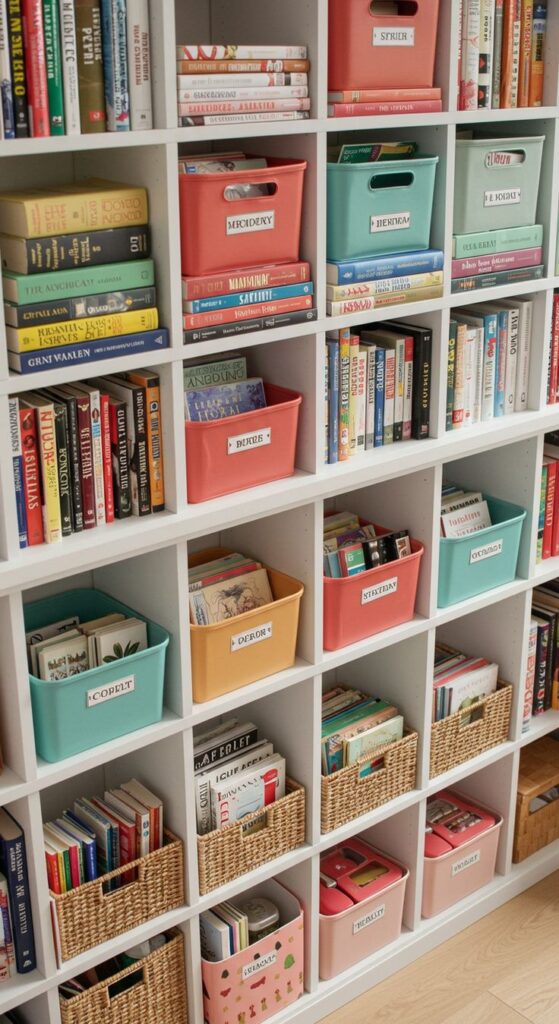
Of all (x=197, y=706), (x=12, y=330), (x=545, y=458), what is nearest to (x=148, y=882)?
(x=197, y=706)

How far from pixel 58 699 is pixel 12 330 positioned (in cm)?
56

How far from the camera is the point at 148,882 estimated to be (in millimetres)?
2014

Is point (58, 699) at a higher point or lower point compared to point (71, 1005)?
higher

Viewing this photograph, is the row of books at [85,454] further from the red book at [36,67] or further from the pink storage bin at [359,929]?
the pink storage bin at [359,929]

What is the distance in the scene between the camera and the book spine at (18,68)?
1.52 metres

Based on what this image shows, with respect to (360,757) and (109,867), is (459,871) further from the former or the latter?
(109,867)

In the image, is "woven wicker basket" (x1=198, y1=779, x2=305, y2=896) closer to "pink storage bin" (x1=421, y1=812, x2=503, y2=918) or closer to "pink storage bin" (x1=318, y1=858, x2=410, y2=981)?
"pink storage bin" (x1=318, y1=858, x2=410, y2=981)

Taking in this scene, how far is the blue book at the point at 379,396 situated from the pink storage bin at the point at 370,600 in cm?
24

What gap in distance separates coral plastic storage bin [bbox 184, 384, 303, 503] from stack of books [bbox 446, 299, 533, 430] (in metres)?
0.38

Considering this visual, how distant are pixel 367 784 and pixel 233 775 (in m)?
0.30

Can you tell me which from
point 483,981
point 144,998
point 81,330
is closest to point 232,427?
point 81,330

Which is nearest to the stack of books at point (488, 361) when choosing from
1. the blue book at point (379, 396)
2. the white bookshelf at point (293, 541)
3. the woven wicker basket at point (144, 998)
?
the white bookshelf at point (293, 541)

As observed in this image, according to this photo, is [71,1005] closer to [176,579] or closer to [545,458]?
[176,579]

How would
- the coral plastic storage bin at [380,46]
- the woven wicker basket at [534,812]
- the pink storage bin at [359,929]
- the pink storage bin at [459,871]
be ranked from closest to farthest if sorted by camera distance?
1. the coral plastic storage bin at [380,46]
2. the pink storage bin at [359,929]
3. the pink storage bin at [459,871]
4. the woven wicker basket at [534,812]
